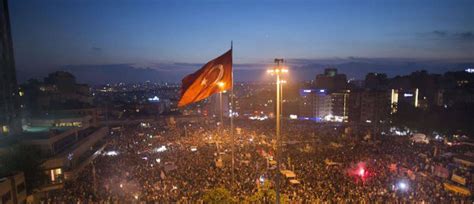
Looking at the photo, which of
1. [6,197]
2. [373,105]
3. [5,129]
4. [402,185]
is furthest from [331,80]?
[6,197]

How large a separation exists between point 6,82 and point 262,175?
84.8 feet

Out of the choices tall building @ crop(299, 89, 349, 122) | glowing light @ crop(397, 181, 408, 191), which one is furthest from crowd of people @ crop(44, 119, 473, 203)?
tall building @ crop(299, 89, 349, 122)

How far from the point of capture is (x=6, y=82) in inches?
1248

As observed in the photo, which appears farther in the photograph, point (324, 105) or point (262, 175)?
point (324, 105)

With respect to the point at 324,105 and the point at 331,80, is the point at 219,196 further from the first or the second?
the point at 331,80

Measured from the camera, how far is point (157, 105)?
351 feet

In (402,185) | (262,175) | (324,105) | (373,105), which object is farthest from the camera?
(324,105)

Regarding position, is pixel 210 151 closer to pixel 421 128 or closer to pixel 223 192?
pixel 223 192

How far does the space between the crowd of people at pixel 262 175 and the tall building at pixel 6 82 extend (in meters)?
8.99

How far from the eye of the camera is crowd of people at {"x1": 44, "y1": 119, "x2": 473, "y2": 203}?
18953mm

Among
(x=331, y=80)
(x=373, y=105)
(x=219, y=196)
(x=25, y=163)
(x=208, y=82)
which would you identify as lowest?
(x=373, y=105)

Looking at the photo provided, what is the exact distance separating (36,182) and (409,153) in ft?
94.4

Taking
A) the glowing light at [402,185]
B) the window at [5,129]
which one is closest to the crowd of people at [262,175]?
the glowing light at [402,185]

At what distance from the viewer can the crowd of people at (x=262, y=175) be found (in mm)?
18953
